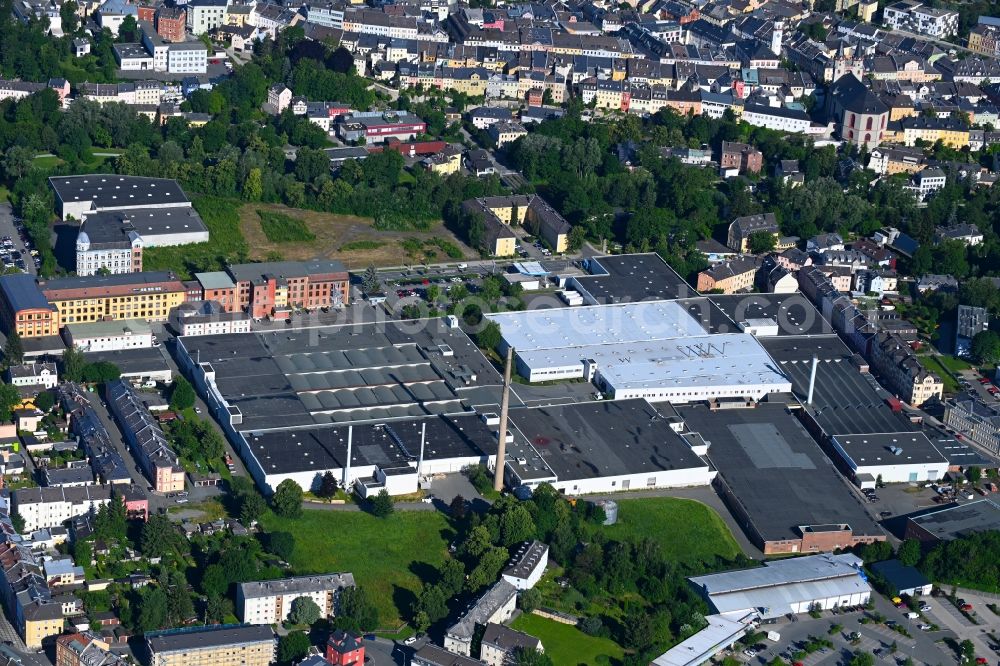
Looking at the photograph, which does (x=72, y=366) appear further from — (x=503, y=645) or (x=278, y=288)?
(x=503, y=645)

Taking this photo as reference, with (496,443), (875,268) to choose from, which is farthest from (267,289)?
(875,268)

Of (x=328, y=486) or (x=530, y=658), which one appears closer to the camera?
(x=530, y=658)

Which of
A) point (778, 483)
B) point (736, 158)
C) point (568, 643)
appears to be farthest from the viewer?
point (736, 158)

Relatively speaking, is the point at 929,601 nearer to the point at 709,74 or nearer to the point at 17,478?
the point at 17,478

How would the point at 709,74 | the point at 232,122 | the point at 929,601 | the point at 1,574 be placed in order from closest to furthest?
the point at 1,574 < the point at 929,601 < the point at 232,122 < the point at 709,74

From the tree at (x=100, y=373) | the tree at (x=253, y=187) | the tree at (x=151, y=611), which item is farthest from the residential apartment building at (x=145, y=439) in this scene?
the tree at (x=253, y=187)

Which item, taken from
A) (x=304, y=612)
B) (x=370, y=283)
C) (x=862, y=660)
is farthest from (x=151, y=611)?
(x=370, y=283)
